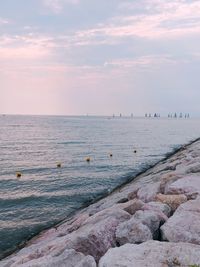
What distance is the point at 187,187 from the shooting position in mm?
10828

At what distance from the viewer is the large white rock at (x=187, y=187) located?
10538 mm

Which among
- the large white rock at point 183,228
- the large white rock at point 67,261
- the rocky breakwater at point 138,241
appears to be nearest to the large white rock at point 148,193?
the rocky breakwater at point 138,241

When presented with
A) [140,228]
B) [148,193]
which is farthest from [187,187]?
[140,228]

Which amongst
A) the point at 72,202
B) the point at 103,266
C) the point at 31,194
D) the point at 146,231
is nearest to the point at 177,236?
the point at 146,231

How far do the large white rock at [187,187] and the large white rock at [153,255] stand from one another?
3.81 meters

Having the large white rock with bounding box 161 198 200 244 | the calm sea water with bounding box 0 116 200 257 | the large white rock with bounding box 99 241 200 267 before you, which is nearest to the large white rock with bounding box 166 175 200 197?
the large white rock with bounding box 161 198 200 244

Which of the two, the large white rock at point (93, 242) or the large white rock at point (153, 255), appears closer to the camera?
the large white rock at point (153, 255)

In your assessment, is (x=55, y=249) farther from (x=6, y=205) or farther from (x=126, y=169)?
(x=126, y=169)

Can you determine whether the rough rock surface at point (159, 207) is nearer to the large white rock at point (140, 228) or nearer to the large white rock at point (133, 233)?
the large white rock at point (140, 228)

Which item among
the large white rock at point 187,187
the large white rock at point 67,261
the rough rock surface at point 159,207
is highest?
the large white rock at point 187,187

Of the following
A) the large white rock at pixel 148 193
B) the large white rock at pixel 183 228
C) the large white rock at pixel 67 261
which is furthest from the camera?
the large white rock at pixel 148 193

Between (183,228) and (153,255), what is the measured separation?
1.57 meters

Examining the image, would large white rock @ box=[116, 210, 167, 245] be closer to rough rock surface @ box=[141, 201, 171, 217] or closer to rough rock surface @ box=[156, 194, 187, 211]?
rough rock surface @ box=[141, 201, 171, 217]

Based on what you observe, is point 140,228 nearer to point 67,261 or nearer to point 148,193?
point 67,261
